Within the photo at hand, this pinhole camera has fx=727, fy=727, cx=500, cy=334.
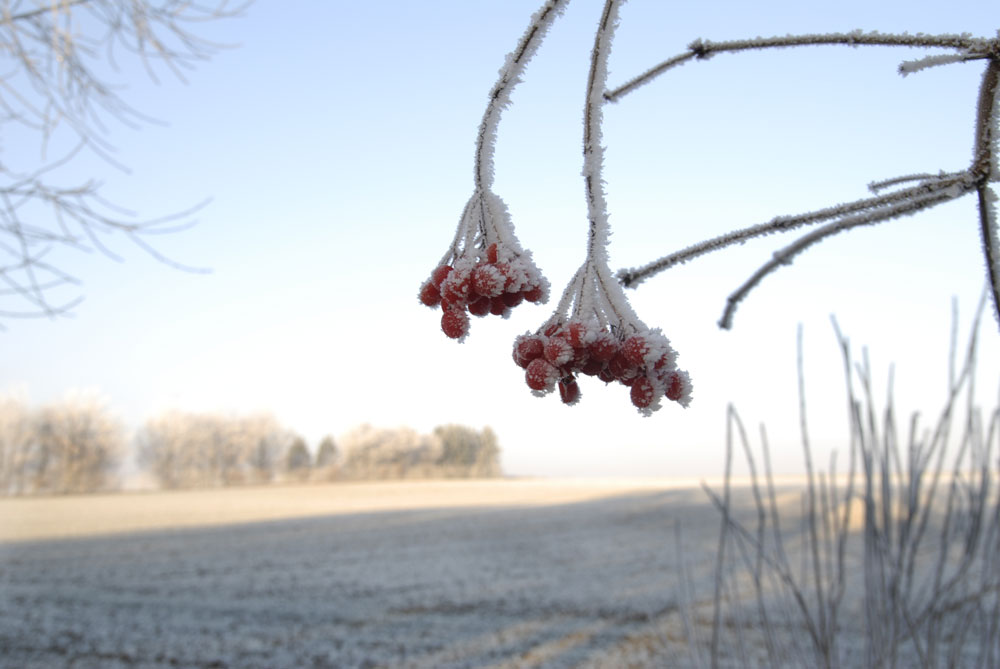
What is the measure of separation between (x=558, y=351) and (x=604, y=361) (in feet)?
0.12

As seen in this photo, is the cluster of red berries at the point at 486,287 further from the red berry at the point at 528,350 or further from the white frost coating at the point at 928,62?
the white frost coating at the point at 928,62

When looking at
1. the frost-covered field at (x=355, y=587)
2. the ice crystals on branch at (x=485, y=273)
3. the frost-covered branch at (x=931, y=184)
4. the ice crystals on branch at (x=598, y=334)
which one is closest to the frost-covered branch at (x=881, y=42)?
the frost-covered branch at (x=931, y=184)

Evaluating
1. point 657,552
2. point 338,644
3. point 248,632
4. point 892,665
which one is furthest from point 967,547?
point 657,552

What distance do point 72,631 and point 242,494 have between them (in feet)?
50.8

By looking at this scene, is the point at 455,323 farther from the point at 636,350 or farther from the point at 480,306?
the point at 636,350

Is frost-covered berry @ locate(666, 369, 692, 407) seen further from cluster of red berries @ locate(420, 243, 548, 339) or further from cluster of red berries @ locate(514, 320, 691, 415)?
cluster of red berries @ locate(420, 243, 548, 339)

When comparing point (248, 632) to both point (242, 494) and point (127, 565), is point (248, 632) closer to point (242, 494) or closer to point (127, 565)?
point (127, 565)

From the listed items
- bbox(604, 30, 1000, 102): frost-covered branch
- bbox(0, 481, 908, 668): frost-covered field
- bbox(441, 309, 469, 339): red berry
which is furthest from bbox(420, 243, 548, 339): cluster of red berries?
bbox(0, 481, 908, 668): frost-covered field

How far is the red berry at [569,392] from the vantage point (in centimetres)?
49

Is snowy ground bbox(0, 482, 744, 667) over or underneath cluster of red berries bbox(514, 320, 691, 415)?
underneath

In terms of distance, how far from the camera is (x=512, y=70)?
0.46m

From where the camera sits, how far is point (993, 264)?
477mm

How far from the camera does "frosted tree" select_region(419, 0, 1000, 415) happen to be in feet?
1.50

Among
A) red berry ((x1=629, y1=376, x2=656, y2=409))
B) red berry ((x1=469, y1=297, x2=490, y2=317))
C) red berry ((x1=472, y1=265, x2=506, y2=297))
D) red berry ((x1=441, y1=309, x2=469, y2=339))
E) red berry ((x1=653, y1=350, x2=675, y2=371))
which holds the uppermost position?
red berry ((x1=472, y1=265, x2=506, y2=297))
